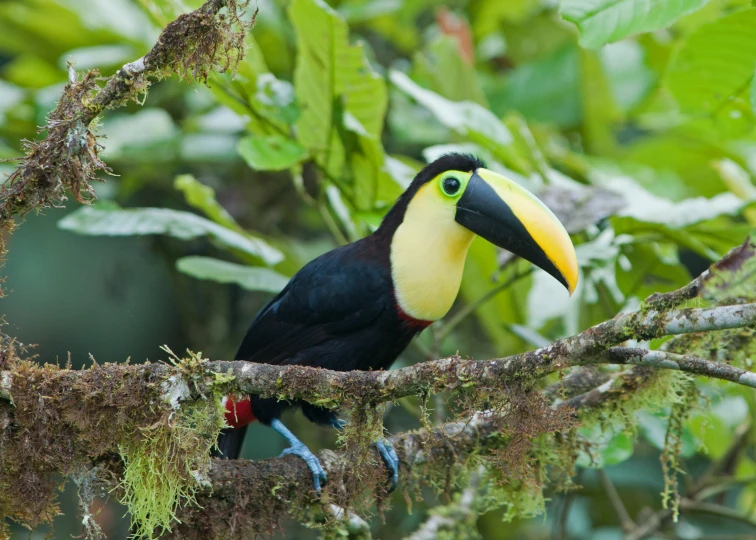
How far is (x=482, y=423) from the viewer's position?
187 cm

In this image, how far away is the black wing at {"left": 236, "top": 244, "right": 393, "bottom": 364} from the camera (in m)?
2.10

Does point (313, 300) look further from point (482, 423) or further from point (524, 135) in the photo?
point (524, 135)

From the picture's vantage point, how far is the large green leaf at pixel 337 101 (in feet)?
7.48

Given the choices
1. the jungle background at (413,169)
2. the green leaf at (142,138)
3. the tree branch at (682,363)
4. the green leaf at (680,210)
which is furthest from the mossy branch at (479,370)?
the green leaf at (142,138)

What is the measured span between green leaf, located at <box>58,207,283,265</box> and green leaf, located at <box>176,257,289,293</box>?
0.07 metres

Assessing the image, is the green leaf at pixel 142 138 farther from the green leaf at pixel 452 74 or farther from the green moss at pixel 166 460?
the green moss at pixel 166 460

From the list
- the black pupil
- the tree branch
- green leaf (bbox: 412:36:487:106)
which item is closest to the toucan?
the black pupil

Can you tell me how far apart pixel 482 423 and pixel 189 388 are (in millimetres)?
698

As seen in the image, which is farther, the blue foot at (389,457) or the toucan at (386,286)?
the toucan at (386,286)

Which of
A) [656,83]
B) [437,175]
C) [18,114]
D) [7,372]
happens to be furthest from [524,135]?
[18,114]

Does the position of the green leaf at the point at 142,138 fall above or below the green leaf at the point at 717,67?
above

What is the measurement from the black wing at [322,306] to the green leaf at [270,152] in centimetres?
29

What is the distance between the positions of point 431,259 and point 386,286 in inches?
5.5

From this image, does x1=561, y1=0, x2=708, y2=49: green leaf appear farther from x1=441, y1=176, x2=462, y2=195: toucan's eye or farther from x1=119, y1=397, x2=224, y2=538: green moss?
x1=119, y1=397, x2=224, y2=538: green moss
